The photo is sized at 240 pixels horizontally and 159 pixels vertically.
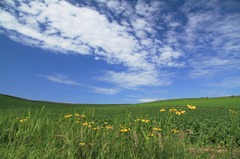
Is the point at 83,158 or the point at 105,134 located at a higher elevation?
the point at 105,134

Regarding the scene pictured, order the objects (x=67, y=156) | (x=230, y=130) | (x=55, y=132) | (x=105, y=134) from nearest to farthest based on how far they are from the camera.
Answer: (x=67, y=156), (x=105, y=134), (x=55, y=132), (x=230, y=130)

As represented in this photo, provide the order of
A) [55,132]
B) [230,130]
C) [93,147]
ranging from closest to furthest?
[93,147] < [55,132] < [230,130]

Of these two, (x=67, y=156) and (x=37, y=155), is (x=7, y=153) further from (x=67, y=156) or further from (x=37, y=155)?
(x=67, y=156)

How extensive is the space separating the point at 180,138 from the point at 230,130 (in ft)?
15.8

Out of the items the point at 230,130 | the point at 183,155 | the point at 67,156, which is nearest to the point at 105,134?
the point at 67,156

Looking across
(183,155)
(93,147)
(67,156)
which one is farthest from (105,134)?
(183,155)

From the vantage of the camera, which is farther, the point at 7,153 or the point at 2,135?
the point at 2,135

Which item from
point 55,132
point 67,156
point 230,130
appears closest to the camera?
point 67,156

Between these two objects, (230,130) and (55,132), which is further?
(230,130)

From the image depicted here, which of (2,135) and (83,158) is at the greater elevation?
(2,135)

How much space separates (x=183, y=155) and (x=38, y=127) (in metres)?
3.22

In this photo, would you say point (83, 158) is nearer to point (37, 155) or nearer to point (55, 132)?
point (37, 155)

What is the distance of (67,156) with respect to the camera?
219 inches

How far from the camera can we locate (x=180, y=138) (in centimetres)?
588
